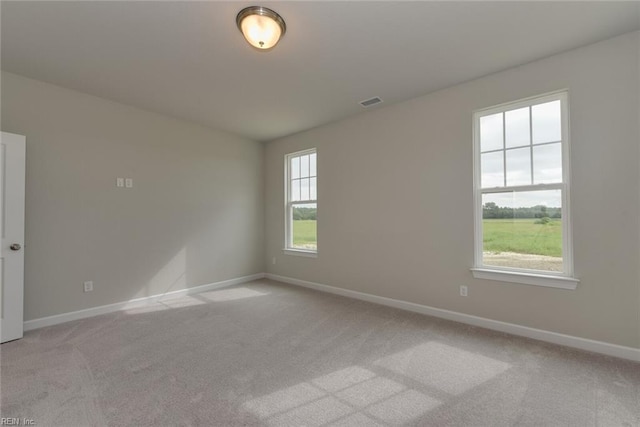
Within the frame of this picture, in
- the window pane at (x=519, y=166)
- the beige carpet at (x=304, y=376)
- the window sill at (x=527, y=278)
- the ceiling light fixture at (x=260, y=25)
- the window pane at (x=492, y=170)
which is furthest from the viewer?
the window pane at (x=492, y=170)


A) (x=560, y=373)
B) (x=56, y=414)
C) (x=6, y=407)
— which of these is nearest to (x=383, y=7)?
(x=560, y=373)

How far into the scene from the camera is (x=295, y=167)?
5141mm

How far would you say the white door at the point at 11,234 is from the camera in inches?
105

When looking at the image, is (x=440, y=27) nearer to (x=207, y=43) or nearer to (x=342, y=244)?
(x=207, y=43)

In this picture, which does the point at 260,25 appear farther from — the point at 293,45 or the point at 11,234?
the point at 11,234

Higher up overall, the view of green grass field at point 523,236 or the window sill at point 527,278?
the view of green grass field at point 523,236

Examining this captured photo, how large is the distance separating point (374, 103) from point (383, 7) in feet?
5.51

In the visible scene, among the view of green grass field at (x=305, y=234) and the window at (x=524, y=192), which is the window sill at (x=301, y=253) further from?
the window at (x=524, y=192)

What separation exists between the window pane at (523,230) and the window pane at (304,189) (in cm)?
→ 276

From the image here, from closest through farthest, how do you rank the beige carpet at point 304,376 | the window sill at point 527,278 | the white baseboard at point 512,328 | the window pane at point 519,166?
1. the beige carpet at point 304,376
2. the white baseboard at point 512,328
3. the window sill at point 527,278
4. the window pane at point 519,166

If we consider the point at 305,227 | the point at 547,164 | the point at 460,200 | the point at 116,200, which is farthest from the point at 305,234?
the point at 547,164

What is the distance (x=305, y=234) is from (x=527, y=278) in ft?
10.5

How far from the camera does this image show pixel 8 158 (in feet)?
8.83

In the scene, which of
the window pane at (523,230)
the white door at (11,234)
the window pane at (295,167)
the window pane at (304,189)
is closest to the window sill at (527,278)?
the window pane at (523,230)
